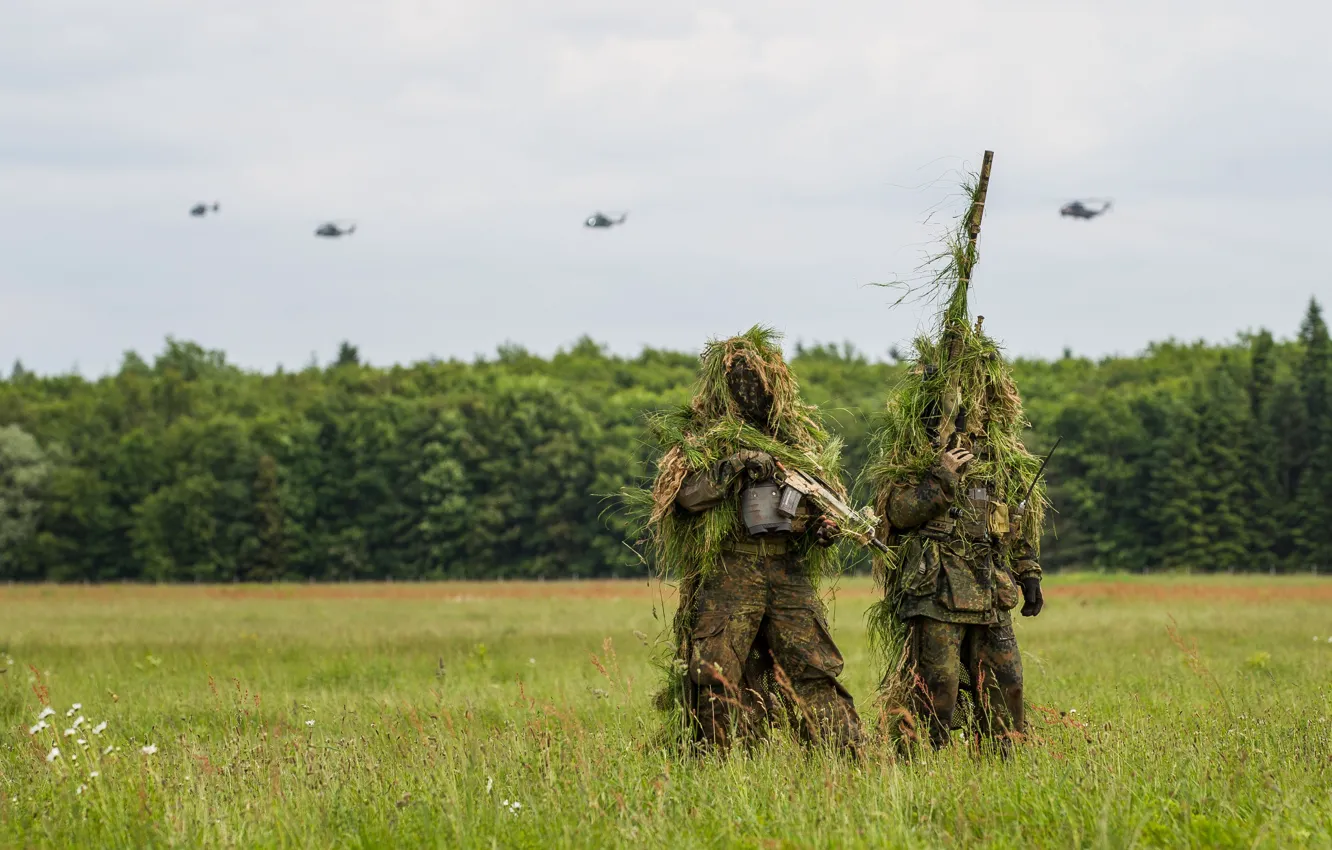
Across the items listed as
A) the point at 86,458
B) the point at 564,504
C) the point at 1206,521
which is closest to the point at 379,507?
the point at 564,504

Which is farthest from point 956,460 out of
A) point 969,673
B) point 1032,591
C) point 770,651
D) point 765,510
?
point 770,651

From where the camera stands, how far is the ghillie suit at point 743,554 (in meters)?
9.07

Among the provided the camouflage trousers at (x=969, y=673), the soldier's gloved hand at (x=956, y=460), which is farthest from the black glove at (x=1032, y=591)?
the soldier's gloved hand at (x=956, y=460)

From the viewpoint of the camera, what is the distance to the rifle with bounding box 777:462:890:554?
8.92m

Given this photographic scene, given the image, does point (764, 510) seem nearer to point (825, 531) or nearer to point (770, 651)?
point (825, 531)

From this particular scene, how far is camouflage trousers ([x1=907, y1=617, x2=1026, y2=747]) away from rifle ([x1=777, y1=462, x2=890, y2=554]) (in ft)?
2.71

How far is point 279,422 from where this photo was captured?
317 ft

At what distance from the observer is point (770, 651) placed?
9.41 meters

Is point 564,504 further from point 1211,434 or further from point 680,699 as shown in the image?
point 680,699

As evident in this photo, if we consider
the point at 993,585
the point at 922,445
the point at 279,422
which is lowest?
Answer: the point at 993,585

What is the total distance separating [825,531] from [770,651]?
957mm

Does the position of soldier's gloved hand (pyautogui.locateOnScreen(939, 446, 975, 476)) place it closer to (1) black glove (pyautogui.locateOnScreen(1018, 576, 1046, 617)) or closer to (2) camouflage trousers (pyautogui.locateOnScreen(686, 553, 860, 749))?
(1) black glove (pyautogui.locateOnScreen(1018, 576, 1046, 617))

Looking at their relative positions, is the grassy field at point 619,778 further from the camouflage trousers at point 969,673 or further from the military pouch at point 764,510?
the military pouch at point 764,510

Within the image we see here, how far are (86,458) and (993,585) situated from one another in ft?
312
